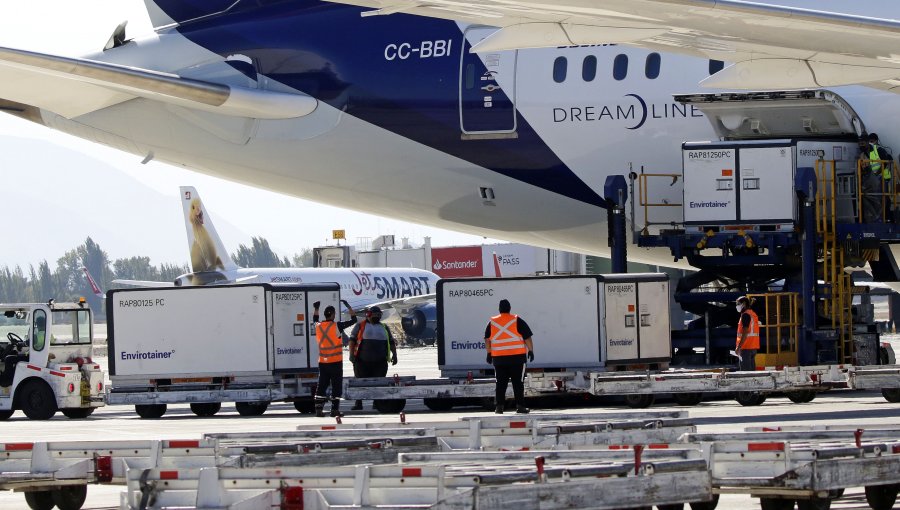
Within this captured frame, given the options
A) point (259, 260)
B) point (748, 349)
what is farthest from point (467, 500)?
point (259, 260)

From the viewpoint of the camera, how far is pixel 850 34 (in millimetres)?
12758

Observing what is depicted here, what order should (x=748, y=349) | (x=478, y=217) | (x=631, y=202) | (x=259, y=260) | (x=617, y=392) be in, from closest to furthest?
(x=617, y=392)
(x=748, y=349)
(x=631, y=202)
(x=478, y=217)
(x=259, y=260)

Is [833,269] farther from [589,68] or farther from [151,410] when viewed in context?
[151,410]

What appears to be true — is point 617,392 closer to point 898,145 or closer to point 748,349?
point 748,349

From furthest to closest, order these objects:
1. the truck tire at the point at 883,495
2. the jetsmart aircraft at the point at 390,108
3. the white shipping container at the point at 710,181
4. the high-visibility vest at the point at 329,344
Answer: the jetsmart aircraft at the point at 390,108 < the white shipping container at the point at 710,181 < the high-visibility vest at the point at 329,344 < the truck tire at the point at 883,495

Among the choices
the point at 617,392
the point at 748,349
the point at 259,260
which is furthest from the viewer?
the point at 259,260

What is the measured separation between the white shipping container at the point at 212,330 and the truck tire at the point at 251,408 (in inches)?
20.7

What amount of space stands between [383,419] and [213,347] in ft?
11.8

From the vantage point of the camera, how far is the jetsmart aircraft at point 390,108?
20.8 metres

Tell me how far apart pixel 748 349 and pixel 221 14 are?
1031cm

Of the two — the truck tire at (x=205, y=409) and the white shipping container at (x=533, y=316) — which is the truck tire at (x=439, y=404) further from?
the truck tire at (x=205, y=409)

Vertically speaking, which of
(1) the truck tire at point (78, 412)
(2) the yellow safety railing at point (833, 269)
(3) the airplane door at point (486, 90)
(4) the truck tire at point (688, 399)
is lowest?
(1) the truck tire at point (78, 412)

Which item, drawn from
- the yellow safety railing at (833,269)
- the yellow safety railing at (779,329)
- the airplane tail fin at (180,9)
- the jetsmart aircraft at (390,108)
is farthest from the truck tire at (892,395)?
the airplane tail fin at (180,9)

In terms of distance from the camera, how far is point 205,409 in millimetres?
21328
